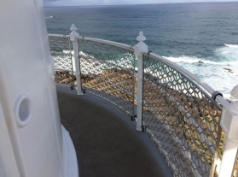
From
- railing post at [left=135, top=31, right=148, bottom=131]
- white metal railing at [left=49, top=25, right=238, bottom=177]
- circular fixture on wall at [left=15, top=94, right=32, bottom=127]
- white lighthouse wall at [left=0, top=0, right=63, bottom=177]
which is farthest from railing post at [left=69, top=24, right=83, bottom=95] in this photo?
circular fixture on wall at [left=15, top=94, right=32, bottom=127]

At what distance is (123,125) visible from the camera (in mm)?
2916

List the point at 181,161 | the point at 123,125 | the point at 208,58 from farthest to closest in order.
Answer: the point at 208,58 → the point at 123,125 → the point at 181,161

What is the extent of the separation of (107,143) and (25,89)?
176 centimetres

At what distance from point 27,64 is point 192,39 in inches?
1078

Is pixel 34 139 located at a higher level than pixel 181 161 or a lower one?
higher

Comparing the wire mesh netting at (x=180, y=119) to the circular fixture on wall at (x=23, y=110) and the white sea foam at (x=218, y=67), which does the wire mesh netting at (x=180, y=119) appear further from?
the white sea foam at (x=218, y=67)

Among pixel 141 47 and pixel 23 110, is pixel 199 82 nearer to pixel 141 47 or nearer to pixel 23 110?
pixel 23 110

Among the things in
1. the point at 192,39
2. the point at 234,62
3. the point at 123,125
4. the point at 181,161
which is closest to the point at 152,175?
the point at 181,161

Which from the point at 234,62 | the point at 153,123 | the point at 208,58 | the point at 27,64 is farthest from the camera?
A: the point at 208,58

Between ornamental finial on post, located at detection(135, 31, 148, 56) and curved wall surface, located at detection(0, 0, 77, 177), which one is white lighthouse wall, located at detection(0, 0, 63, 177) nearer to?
curved wall surface, located at detection(0, 0, 77, 177)

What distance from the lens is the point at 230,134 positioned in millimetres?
985

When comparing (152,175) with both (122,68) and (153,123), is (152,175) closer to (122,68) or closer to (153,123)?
(153,123)

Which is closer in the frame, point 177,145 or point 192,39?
point 177,145

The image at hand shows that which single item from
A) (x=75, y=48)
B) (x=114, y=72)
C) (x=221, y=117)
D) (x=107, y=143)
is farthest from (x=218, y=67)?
(x=221, y=117)
